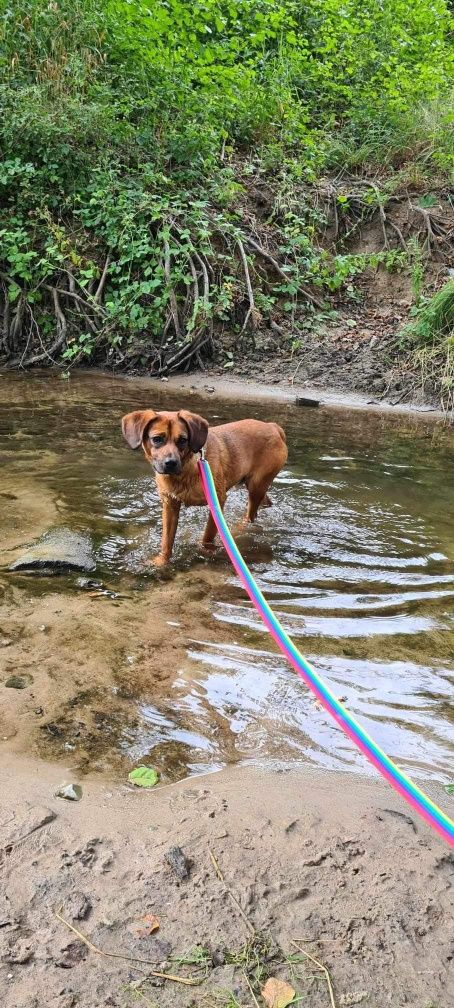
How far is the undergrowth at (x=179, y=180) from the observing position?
34.0 ft

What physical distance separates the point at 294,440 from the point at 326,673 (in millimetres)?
4747

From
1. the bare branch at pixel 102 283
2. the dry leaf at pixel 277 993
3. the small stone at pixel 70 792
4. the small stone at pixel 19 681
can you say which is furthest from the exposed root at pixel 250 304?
the dry leaf at pixel 277 993

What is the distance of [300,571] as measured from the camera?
4.65 m

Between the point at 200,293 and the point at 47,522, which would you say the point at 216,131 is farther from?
the point at 47,522

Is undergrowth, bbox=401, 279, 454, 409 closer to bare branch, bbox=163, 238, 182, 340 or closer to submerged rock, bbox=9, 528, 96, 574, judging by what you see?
bare branch, bbox=163, 238, 182, 340

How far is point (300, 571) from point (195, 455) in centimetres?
110

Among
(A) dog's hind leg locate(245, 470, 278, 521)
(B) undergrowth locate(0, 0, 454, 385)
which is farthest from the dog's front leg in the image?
(B) undergrowth locate(0, 0, 454, 385)

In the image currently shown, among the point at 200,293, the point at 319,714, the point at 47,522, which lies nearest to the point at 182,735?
the point at 319,714

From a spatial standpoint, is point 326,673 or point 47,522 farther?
point 47,522

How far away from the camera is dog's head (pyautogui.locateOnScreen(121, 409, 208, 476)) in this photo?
4359 millimetres

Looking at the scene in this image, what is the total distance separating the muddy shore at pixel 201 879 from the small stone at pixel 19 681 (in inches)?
Answer: 2.2

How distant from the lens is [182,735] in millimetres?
2713

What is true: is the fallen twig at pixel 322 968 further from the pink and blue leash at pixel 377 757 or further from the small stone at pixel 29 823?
the small stone at pixel 29 823

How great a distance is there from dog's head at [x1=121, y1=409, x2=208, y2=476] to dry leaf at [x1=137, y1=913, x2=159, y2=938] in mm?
2893
